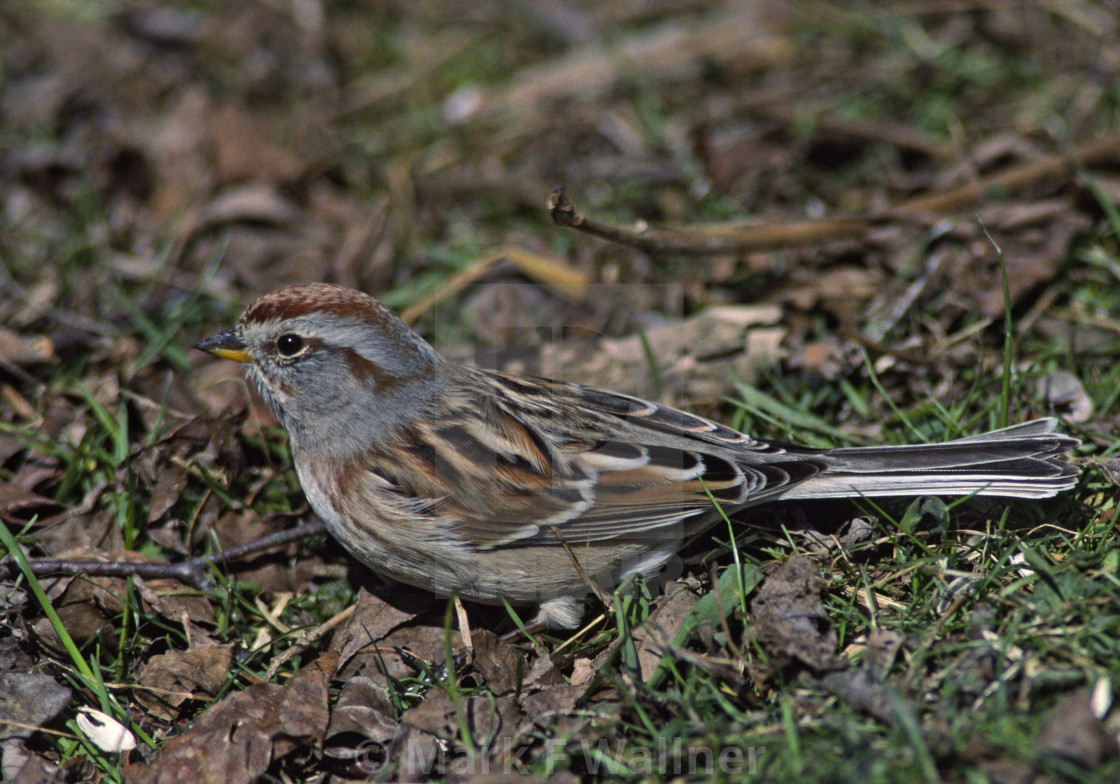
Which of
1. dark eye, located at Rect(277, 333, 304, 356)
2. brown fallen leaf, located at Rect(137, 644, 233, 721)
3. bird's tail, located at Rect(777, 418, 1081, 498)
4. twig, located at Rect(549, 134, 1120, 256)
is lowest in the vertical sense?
brown fallen leaf, located at Rect(137, 644, 233, 721)

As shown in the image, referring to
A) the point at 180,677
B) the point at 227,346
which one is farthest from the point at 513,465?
the point at 180,677

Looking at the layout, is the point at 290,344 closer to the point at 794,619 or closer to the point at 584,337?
the point at 584,337

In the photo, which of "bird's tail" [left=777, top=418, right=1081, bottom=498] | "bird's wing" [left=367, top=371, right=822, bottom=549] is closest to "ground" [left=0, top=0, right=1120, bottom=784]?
"bird's tail" [left=777, top=418, right=1081, bottom=498]

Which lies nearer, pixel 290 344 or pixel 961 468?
pixel 961 468

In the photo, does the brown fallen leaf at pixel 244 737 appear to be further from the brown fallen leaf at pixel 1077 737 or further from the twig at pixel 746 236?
the twig at pixel 746 236

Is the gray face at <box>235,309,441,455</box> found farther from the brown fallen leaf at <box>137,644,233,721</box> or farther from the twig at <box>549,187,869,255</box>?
the twig at <box>549,187,869,255</box>

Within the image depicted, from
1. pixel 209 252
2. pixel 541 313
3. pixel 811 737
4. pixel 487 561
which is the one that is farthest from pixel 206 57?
pixel 811 737
